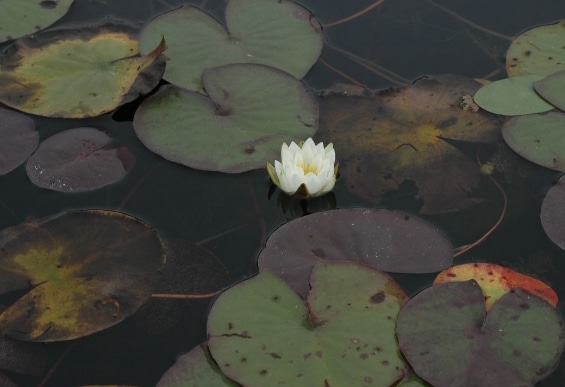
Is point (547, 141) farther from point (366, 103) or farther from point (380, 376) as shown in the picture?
point (380, 376)

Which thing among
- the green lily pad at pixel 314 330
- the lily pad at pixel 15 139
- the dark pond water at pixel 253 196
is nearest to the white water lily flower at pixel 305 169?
the dark pond water at pixel 253 196

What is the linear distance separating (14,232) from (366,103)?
155cm

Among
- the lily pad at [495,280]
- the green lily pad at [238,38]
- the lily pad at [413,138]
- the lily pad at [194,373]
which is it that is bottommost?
the lily pad at [194,373]

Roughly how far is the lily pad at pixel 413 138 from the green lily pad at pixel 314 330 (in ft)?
1.69

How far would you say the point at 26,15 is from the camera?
3.86 meters

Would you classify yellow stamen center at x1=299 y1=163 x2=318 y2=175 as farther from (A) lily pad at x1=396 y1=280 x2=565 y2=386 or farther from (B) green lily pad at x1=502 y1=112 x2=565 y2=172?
(B) green lily pad at x1=502 y1=112 x2=565 y2=172

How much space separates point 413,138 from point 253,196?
0.73 metres

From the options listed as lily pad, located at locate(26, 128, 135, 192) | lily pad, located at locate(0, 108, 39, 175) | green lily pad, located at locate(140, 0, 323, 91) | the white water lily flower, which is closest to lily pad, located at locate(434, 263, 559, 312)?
the white water lily flower

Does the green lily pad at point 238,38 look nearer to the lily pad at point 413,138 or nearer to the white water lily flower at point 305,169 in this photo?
the lily pad at point 413,138

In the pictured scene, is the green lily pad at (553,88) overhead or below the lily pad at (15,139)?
overhead

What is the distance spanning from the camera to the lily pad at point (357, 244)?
284cm

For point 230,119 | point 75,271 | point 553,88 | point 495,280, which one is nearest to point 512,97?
point 553,88

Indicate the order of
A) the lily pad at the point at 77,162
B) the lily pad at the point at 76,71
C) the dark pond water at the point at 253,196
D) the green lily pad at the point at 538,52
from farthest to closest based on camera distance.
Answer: the green lily pad at the point at 538,52
the lily pad at the point at 76,71
the lily pad at the point at 77,162
the dark pond water at the point at 253,196

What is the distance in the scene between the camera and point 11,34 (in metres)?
3.79
